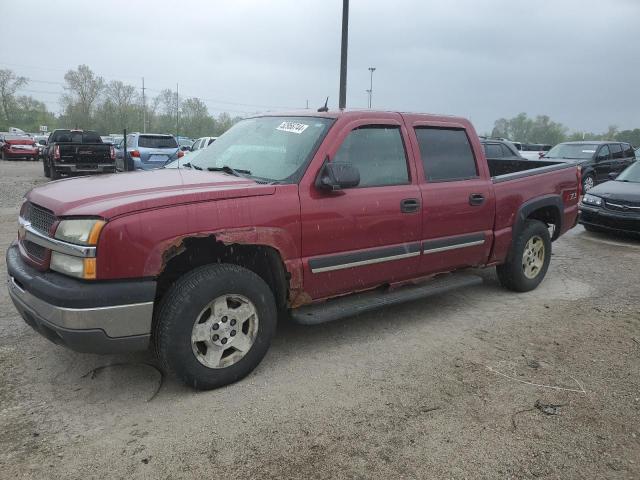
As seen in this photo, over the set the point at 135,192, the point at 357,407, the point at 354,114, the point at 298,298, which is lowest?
the point at 357,407

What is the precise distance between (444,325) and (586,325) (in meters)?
1.31

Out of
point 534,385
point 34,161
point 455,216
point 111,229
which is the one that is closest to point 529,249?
point 455,216

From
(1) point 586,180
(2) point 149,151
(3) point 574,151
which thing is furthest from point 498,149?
(2) point 149,151

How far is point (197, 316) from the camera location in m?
3.17

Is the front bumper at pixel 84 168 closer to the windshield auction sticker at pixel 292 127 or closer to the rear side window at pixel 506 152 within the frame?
the rear side window at pixel 506 152

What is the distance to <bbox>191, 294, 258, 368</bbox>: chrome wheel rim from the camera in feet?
10.7

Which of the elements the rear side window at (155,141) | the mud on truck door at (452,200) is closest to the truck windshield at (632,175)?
the mud on truck door at (452,200)

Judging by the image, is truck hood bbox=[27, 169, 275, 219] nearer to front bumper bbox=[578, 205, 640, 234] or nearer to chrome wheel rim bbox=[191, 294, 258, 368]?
chrome wheel rim bbox=[191, 294, 258, 368]

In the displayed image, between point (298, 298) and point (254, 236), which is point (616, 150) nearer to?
point (298, 298)

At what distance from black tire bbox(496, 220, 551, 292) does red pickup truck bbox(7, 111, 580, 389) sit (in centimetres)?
32

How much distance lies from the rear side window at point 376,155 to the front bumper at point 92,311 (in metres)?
1.76

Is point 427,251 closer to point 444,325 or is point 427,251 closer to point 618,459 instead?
point 444,325

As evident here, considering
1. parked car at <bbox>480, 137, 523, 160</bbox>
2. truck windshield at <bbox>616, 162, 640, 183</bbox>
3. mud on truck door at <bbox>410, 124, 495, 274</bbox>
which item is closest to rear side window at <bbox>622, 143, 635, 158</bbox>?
parked car at <bbox>480, 137, 523, 160</bbox>

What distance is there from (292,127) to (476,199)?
72.2 inches
